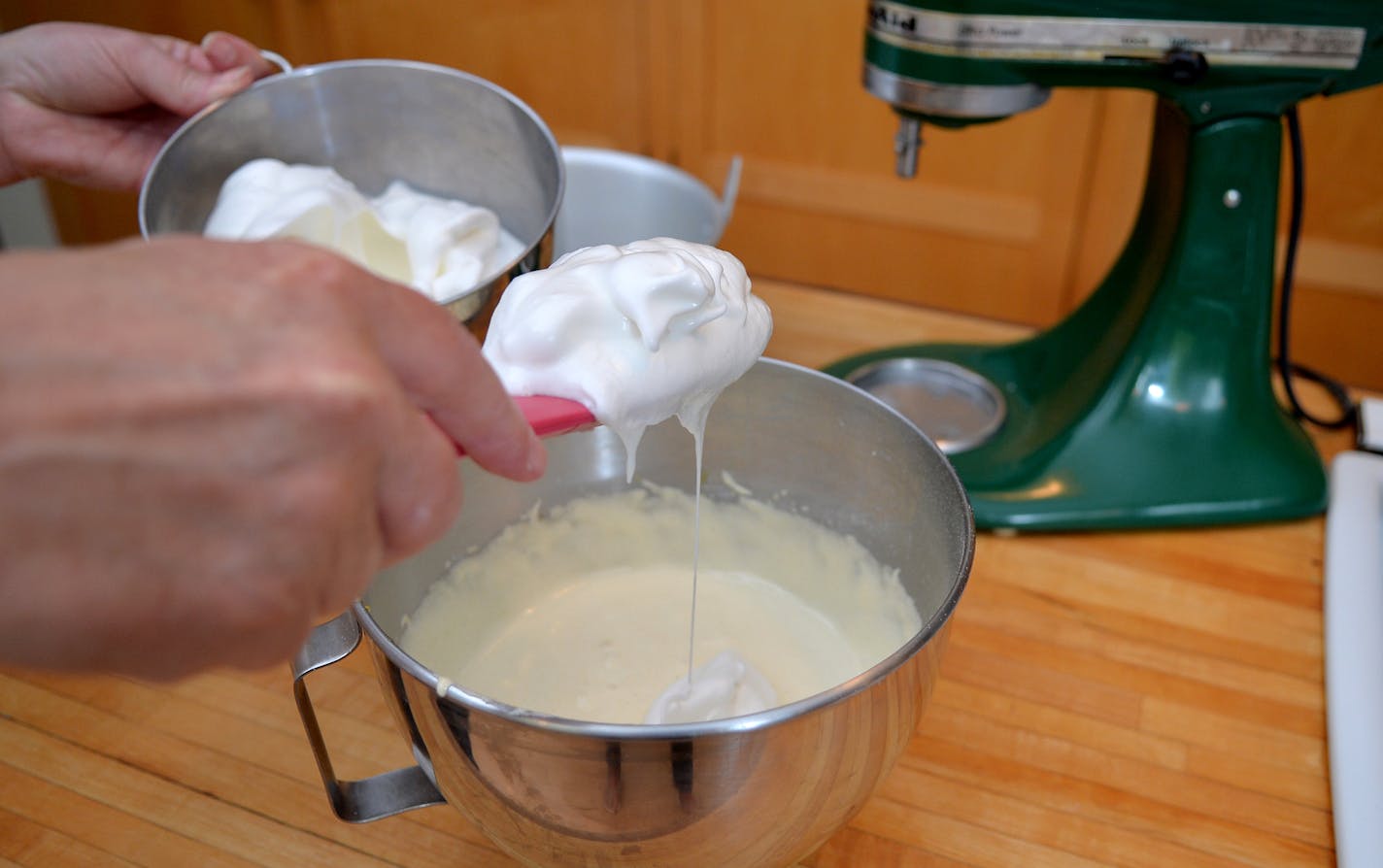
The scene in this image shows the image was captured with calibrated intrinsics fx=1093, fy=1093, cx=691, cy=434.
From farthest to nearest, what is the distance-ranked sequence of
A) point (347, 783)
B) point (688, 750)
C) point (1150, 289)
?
point (1150, 289) < point (347, 783) < point (688, 750)

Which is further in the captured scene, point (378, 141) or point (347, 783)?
point (378, 141)

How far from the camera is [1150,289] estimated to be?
90cm

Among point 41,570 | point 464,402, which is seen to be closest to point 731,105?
point 464,402

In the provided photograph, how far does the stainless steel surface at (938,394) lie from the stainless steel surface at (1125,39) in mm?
313

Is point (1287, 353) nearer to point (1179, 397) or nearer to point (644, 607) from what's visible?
point (1179, 397)

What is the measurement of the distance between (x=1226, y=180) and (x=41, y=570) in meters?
0.82

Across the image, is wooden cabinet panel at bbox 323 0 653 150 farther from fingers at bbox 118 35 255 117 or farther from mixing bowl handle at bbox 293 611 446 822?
mixing bowl handle at bbox 293 611 446 822

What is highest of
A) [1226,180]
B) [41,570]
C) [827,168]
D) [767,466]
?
[41,570]

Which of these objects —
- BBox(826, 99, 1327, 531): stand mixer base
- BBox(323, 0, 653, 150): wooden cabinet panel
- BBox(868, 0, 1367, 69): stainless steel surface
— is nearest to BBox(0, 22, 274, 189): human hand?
BBox(868, 0, 1367, 69): stainless steel surface

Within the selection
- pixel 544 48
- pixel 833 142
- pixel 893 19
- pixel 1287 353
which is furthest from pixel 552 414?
pixel 544 48

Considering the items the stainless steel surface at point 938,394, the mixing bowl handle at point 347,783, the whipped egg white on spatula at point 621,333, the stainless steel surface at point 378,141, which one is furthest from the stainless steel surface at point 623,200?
the mixing bowl handle at point 347,783

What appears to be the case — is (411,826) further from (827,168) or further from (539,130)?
(827,168)

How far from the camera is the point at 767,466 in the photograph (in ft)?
2.52

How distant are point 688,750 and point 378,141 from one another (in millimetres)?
666
